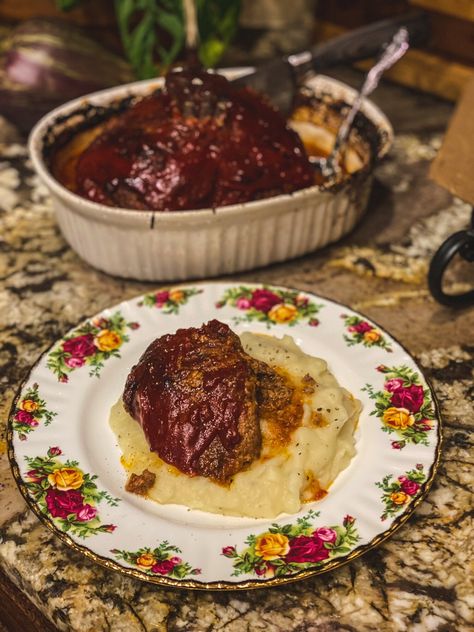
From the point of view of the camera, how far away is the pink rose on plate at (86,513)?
1.28 metres

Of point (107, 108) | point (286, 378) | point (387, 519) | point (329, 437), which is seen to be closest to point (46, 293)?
point (107, 108)

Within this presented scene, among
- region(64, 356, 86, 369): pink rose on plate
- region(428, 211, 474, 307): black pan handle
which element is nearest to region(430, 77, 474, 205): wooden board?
region(428, 211, 474, 307): black pan handle

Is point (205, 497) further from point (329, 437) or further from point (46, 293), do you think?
point (46, 293)

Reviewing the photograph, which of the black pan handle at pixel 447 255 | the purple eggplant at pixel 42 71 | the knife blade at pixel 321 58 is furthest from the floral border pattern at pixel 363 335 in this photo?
the purple eggplant at pixel 42 71

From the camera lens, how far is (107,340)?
1.73 metres

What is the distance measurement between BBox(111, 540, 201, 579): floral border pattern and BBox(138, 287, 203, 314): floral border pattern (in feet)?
2.33

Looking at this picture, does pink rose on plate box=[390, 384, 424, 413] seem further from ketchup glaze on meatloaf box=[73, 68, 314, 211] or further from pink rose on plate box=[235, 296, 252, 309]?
ketchup glaze on meatloaf box=[73, 68, 314, 211]

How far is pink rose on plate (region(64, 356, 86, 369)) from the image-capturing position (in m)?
1.64

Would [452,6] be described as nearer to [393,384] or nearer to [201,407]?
[393,384]

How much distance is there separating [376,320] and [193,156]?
0.70 metres

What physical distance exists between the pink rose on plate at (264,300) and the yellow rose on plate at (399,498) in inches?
25.9

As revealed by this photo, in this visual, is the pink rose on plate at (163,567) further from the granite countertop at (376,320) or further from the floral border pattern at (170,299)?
the floral border pattern at (170,299)

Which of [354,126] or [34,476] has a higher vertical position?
[354,126]

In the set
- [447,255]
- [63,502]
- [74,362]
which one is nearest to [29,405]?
[74,362]
